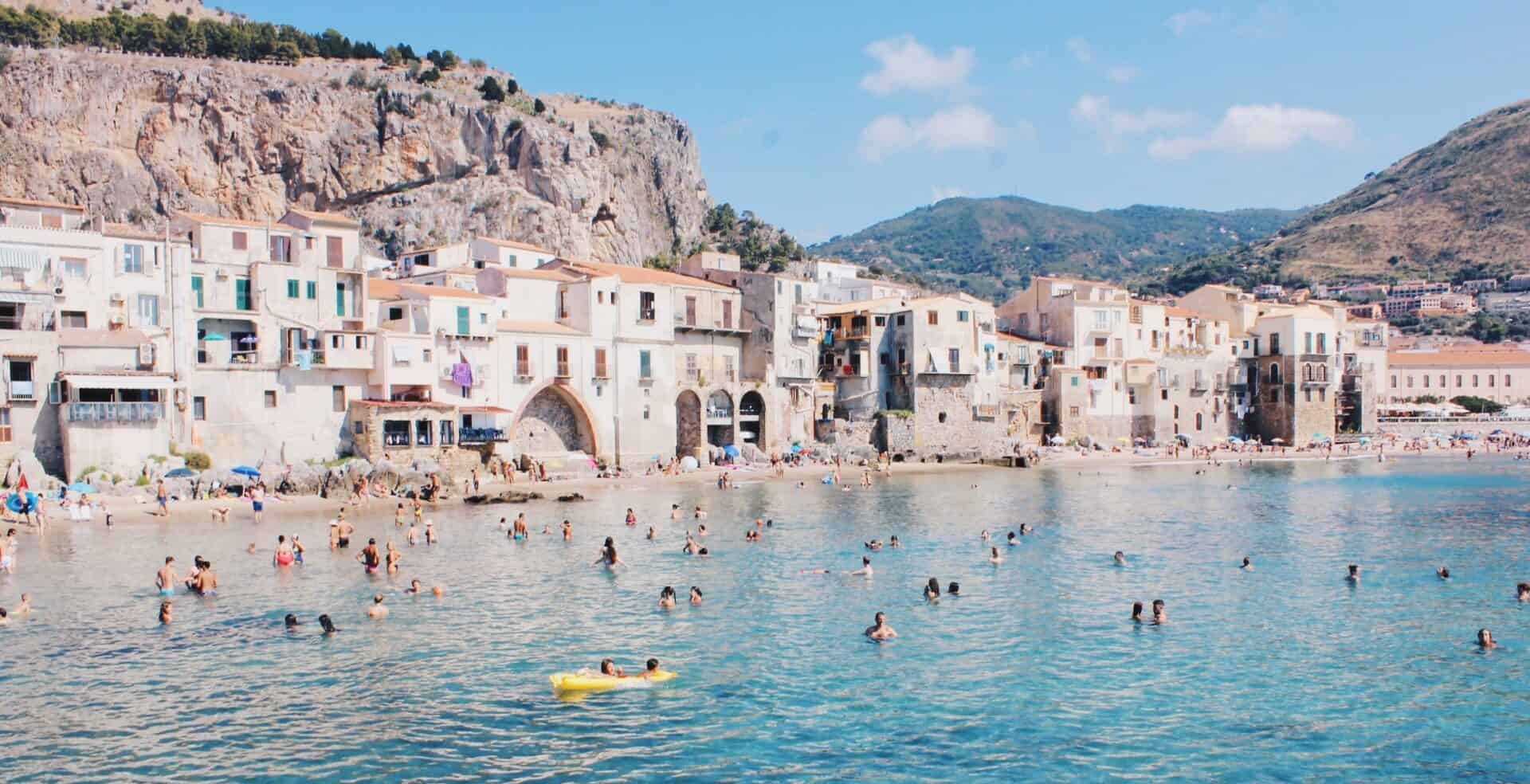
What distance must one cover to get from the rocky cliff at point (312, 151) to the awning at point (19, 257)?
4536 cm

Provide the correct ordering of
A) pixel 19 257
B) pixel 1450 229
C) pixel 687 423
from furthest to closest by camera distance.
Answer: pixel 1450 229, pixel 687 423, pixel 19 257

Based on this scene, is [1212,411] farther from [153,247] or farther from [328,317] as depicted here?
[153,247]

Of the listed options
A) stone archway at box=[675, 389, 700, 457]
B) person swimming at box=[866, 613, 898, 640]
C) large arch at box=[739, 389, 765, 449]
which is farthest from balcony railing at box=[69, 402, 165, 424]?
person swimming at box=[866, 613, 898, 640]

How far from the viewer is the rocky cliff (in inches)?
3536

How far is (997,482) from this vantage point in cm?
6353

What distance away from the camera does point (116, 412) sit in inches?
1825

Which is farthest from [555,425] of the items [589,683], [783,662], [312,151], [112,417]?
[312,151]

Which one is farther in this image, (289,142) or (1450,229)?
(1450,229)

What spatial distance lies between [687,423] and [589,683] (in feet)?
149

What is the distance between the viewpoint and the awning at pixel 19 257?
154 ft

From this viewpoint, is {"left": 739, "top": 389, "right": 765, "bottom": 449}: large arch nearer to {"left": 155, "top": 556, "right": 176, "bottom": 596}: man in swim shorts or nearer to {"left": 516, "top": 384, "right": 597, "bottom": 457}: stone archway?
{"left": 516, "top": 384, "right": 597, "bottom": 457}: stone archway

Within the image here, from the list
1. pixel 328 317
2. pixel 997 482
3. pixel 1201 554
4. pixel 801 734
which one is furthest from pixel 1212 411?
pixel 801 734

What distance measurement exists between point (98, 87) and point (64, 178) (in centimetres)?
816

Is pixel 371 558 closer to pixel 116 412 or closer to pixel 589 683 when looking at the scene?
pixel 589 683
